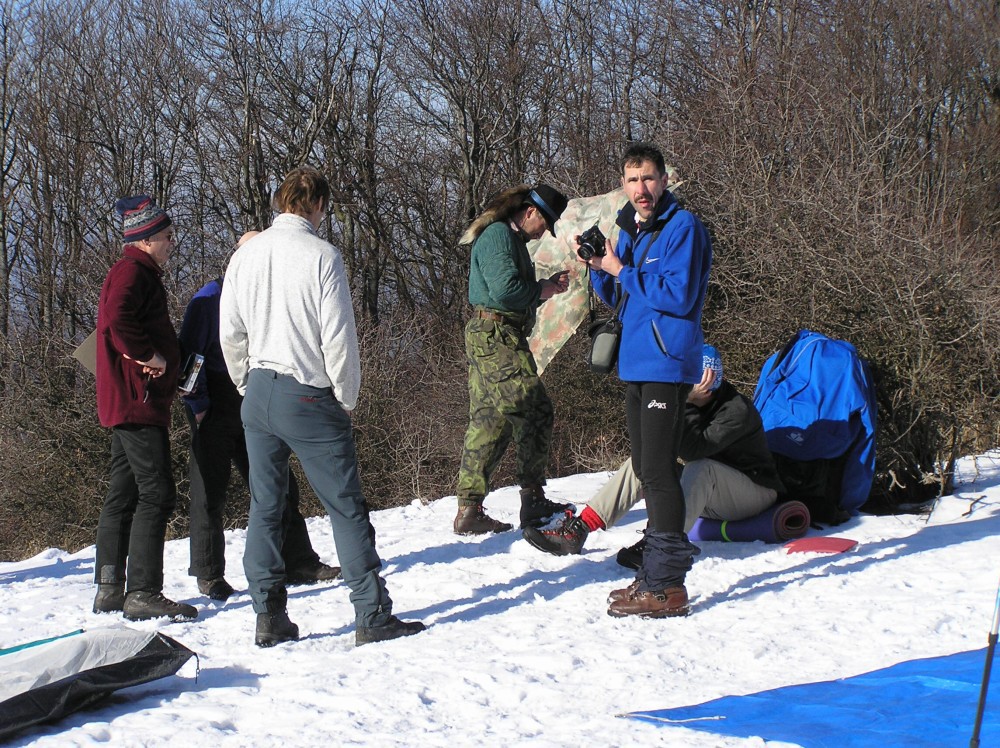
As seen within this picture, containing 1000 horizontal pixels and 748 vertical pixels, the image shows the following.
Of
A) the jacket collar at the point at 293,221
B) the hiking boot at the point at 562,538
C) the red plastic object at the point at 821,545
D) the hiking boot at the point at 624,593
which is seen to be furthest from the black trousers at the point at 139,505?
the red plastic object at the point at 821,545

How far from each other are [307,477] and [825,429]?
10.4ft

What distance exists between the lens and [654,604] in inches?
161

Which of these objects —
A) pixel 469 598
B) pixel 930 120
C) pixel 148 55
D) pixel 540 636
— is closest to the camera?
pixel 540 636

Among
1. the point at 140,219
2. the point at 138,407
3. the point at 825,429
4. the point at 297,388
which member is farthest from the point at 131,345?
the point at 825,429

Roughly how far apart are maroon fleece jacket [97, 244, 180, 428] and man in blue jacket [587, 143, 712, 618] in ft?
6.03

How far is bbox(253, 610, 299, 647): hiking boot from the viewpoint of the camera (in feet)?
13.0

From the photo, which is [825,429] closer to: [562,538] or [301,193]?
[562,538]

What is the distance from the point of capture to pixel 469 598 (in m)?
4.62

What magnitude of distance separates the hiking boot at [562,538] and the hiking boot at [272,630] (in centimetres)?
153

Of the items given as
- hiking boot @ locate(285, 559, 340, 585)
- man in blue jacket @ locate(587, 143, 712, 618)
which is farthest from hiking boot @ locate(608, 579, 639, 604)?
hiking boot @ locate(285, 559, 340, 585)

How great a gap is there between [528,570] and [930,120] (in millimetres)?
16843

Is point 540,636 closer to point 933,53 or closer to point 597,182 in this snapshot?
point 597,182

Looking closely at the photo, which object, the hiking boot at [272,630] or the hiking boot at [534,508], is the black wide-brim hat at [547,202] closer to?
the hiking boot at [534,508]

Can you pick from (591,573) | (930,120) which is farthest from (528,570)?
(930,120)
